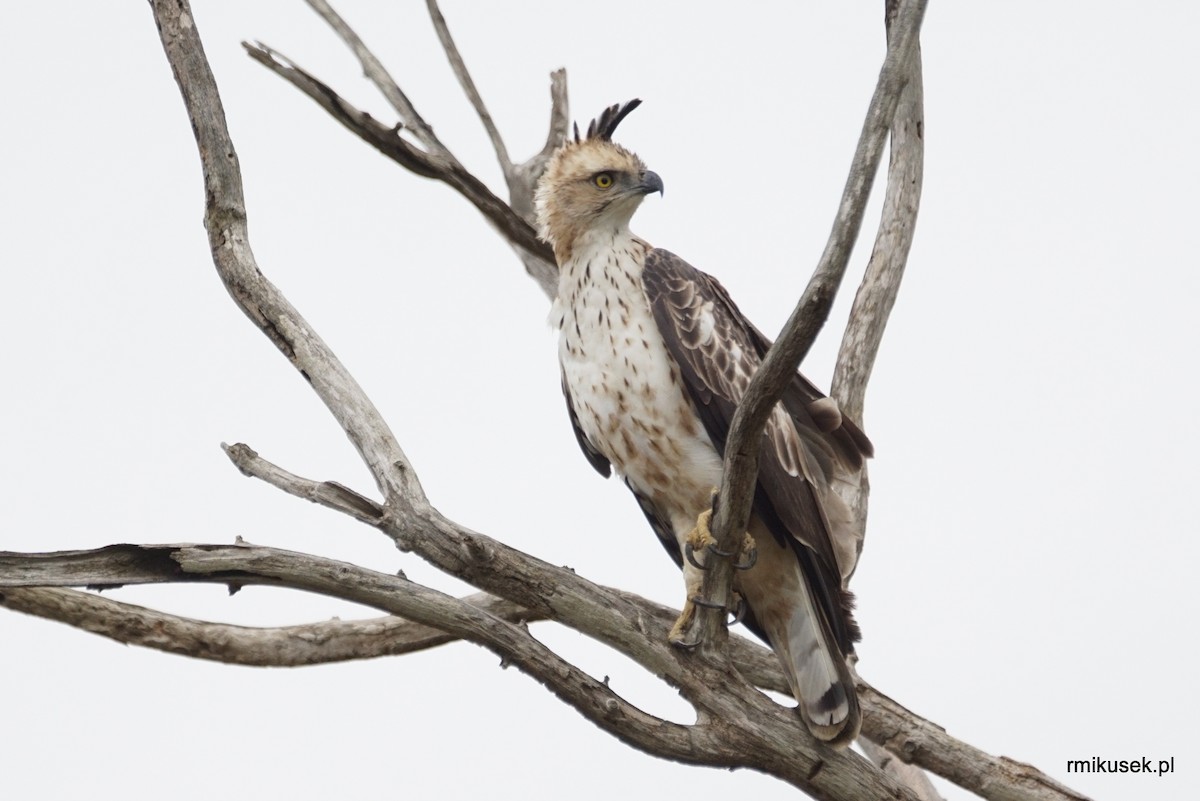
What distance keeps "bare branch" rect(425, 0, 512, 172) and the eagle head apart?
7.28 feet

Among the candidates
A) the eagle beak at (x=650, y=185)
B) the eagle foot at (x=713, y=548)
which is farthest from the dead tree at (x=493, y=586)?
the eagle beak at (x=650, y=185)

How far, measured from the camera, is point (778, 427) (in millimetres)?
5164

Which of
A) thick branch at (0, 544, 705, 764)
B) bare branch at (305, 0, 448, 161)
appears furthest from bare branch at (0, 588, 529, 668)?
bare branch at (305, 0, 448, 161)

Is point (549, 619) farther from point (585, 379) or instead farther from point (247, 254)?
point (247, 254)

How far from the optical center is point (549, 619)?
4.66 m

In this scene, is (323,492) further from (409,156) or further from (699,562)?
(409,156)

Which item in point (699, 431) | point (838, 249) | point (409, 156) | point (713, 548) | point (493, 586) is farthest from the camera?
point (409, 156)

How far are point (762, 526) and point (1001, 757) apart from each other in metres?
1.54

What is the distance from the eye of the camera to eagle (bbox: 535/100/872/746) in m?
5.04

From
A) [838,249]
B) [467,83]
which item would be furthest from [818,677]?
[467,83]

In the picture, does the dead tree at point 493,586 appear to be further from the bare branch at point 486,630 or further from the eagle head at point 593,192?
the eagle head at point 593,192

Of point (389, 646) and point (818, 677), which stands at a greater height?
point (818, 677)

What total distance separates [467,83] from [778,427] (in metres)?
3.98

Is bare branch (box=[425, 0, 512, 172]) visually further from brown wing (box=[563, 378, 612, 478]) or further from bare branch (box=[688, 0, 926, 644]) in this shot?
bare branch (box=[688, 0, 926, 644])
